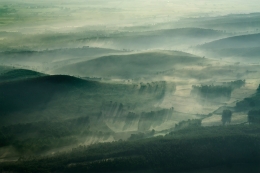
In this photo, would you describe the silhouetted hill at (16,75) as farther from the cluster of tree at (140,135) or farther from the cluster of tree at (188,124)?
the cluster of tree at (188,124)

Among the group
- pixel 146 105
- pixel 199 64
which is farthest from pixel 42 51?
pixel 146 105

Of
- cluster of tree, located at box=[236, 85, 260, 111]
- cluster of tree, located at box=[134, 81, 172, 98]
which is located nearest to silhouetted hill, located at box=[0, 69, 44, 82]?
cluster of tree, located at box=[134, 81, 172, 98]

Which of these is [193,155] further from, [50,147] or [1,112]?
[1,112]

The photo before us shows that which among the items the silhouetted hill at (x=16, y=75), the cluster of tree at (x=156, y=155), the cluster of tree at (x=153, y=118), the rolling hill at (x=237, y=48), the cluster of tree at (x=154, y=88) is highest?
the cluster of tree at (x=156, y=155)

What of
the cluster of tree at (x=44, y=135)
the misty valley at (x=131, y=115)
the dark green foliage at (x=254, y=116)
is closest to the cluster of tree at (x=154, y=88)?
the misty valley at (x=131, y=115)

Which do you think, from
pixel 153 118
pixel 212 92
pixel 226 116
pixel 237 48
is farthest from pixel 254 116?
pixel 237 48

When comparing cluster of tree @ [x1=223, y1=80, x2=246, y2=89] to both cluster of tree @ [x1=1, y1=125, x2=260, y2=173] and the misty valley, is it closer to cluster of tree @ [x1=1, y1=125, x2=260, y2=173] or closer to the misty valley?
the misty valley

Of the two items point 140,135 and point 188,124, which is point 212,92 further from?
point 140,135
